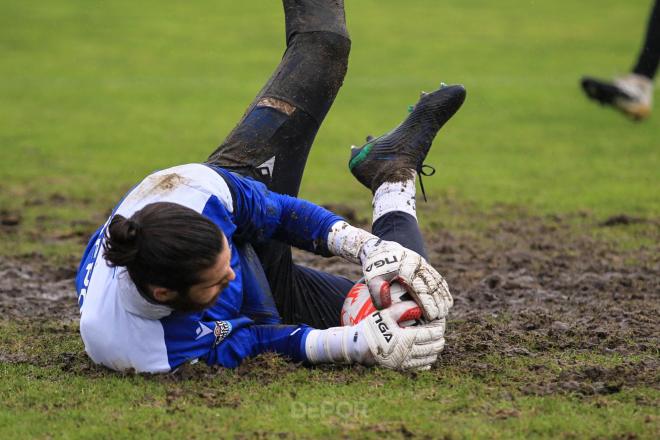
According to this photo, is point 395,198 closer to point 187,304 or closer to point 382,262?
point 382,262

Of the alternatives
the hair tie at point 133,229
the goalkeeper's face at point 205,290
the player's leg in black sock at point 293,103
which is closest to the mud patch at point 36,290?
the player's leg in black sock at point 293,103

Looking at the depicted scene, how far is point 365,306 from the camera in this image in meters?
5.11

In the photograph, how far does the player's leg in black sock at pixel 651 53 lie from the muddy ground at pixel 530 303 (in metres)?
1.46

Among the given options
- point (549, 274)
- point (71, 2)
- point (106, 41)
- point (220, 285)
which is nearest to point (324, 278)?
point (220, 285)

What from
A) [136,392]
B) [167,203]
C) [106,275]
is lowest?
[136,392]

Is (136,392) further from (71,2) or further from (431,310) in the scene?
(71,2)

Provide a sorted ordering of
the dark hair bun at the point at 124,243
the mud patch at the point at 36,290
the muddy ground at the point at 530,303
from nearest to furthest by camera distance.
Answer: the dark hair bun at the point at 124,243, the muddy ground at the point at 530,303, the mud patch at the point at 36,290

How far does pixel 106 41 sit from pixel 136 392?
780 inches

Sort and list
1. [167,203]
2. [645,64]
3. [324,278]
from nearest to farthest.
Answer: [167,203] → [324,278] → [645,64]

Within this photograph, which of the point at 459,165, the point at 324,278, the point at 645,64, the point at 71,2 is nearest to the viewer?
the point at 324,278

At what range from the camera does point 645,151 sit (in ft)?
46.0

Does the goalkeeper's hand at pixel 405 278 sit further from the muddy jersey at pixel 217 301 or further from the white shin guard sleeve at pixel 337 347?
the muddy jersey at pixel 217 301

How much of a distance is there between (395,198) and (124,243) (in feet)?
5.84

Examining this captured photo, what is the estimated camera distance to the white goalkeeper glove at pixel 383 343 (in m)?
4.70
